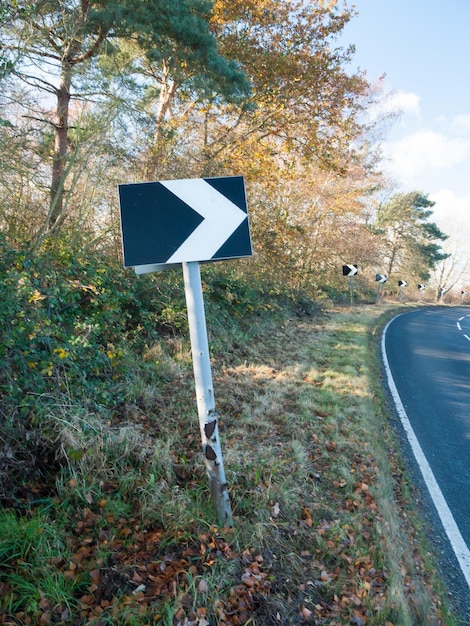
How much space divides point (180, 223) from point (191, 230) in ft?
0.24

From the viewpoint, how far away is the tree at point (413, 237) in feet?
114

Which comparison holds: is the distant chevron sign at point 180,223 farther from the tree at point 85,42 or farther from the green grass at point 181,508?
the tree at point 85,42

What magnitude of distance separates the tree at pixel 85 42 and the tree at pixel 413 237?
30997mm

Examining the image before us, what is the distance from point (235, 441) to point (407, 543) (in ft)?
5.93

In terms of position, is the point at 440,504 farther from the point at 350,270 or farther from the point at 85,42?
the point at 350,270

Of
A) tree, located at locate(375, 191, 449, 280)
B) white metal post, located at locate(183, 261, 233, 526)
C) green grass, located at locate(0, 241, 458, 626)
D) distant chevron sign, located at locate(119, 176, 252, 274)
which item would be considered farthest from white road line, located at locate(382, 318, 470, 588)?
tree, located at locate(375, 191, 449, 280)

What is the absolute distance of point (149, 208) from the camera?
6.96ft

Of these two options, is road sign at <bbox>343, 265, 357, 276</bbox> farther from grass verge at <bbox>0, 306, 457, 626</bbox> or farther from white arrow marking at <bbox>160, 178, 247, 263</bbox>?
white arrow marking at <bbox>160, 178, 247, 263</bbox>

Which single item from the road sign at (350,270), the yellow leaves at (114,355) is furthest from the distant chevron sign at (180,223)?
the road sign at (350,270)

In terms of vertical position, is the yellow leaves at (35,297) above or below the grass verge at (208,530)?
above

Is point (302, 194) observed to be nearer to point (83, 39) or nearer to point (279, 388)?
point (83, 39)

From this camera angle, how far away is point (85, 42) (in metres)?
6.52

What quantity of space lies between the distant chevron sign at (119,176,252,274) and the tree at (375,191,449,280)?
35453 mm

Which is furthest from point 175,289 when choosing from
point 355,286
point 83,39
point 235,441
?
point 355,286
